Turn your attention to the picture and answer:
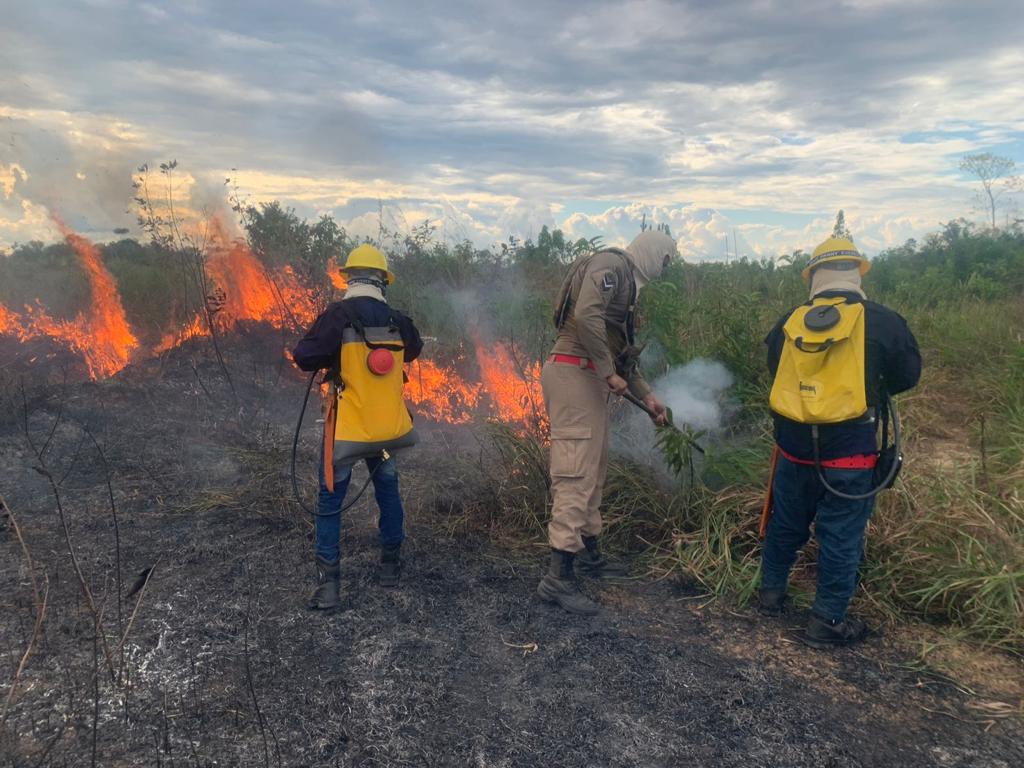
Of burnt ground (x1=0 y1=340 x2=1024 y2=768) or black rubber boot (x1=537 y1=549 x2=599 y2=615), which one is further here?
black rubber boot (x1=537 y1=549 x2=599 y2=615)

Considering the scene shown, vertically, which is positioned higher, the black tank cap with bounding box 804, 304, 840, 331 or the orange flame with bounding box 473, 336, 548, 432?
the black tank cap with bounding box 804, 304, 840, 331

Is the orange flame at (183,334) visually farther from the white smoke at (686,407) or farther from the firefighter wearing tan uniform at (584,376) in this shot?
the firefighter wearing tan uniform at (584,376)

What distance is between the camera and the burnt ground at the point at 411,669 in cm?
269


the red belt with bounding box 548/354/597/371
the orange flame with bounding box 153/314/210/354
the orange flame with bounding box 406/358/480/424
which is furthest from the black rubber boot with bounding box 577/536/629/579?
the orange flame with bounding box 153/314/210/354

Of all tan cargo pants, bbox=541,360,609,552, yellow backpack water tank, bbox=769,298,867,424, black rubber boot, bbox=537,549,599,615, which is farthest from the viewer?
tan cargo pants, bbox=541,360,609,552

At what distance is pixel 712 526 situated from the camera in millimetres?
4492

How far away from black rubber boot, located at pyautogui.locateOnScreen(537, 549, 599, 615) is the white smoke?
53.2 inches

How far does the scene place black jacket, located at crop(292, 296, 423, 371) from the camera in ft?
12.2

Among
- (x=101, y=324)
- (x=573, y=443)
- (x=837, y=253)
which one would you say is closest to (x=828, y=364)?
(x=837, y=253)

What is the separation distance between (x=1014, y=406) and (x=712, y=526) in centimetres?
369

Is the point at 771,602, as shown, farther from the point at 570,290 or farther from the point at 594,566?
the point at 570,290

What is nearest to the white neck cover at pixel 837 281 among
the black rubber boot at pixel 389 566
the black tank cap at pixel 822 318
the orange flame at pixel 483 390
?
the black tank cap at pixel 822 318

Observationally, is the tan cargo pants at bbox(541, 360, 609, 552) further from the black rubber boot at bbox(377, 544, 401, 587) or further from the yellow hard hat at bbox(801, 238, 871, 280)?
the yellow hard hat at bbox(801, 238, 871, 280)

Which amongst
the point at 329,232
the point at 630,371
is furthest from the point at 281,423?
the point at 630,371
